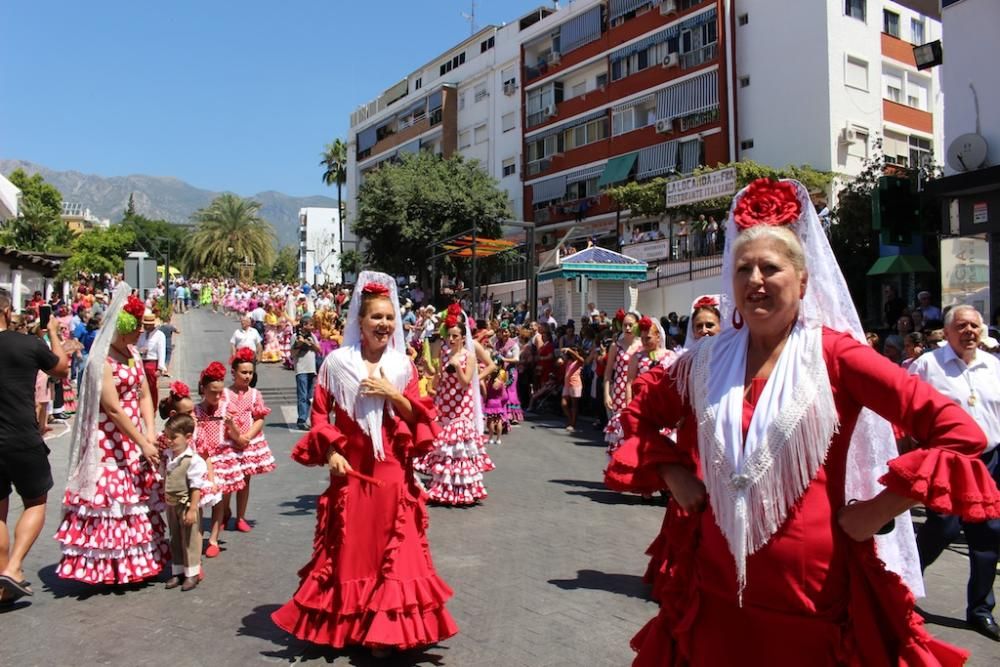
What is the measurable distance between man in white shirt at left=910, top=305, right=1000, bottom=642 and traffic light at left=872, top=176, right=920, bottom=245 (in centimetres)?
1008

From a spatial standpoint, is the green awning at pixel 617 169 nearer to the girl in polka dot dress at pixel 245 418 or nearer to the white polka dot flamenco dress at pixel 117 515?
the girl in polka dot dress at pixel 245 418

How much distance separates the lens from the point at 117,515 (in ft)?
18.6

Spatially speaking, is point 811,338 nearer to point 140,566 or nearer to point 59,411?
point 140,566

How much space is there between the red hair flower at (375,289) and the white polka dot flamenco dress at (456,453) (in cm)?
398

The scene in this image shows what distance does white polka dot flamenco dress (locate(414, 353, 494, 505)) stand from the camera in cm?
890

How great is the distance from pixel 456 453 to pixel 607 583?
3.27 meters

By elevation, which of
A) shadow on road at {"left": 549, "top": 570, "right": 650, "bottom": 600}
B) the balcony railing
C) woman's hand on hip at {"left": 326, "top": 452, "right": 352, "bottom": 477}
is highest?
the balcony railing

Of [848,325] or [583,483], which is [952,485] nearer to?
[848,325]

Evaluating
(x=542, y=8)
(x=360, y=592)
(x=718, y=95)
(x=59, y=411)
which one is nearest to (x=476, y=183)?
(x=542, y=8)

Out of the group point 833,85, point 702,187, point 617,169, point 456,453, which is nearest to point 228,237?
point 617,169

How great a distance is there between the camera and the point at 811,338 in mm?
2635

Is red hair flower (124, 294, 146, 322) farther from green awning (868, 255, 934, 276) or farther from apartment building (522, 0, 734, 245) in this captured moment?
apartment building (522, 0, 734, 245)

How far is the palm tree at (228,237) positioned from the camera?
70375mm

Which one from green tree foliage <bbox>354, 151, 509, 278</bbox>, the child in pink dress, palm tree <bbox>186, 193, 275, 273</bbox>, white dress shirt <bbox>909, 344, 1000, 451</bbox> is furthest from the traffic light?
palm tree <bbox>186, 193, 275, 273</bbox>
